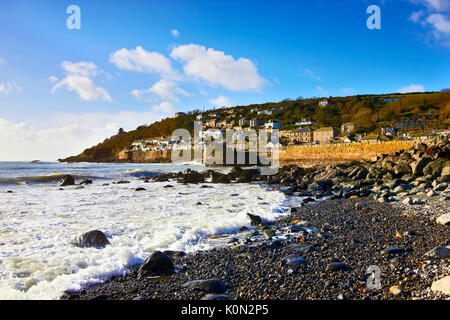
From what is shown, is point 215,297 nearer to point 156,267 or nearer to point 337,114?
point 156,267

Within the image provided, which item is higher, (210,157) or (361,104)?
(361,104)

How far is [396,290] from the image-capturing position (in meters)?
3.76

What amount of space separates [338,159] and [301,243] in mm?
36487

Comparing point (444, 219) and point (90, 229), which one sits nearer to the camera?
point (444, 219)

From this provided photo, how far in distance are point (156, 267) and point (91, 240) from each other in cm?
243

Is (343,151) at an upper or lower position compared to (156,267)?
upper

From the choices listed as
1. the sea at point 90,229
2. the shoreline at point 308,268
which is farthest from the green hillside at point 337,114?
the sea at point 90,229

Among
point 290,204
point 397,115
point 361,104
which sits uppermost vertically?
point 361,104

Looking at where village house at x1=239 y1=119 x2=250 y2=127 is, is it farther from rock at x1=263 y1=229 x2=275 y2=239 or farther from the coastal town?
rock at x1=263 y1=229 x2=275 y2=239

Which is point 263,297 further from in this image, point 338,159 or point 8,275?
point 338,159

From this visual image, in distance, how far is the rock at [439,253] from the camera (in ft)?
15.9

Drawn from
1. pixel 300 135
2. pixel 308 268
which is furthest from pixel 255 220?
pixel 300 135
